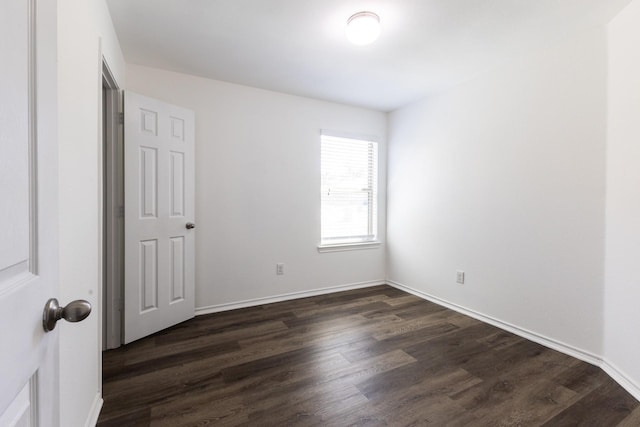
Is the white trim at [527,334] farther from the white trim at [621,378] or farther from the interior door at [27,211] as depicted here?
the interior door at [27,211]

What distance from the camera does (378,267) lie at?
403 centimetres

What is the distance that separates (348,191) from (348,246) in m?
0.73

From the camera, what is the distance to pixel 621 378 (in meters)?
1.86

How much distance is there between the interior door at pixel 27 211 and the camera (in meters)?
0.46

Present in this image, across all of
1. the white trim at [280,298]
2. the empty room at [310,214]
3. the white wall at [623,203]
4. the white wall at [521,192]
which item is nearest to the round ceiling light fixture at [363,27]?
the empty room at [310,214]

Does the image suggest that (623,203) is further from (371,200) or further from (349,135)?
(349,135)

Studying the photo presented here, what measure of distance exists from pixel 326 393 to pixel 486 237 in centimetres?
209

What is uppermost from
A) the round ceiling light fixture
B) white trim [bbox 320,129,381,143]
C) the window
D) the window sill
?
the round ceiling light fixture

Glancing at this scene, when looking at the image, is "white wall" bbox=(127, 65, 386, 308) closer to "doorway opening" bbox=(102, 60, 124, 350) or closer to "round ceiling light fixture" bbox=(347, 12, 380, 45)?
"doorway opening" bbox=(102, 60, 124, 350)

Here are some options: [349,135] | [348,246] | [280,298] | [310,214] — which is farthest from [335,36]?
[280,298]

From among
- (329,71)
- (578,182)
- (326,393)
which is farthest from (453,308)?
(329,71)

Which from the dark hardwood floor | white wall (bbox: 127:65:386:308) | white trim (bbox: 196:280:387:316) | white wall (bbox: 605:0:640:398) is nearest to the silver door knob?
the dark hardwood floor

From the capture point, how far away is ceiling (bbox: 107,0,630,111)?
1870mm

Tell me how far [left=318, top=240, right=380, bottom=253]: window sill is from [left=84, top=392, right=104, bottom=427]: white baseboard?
2398 millimetres
